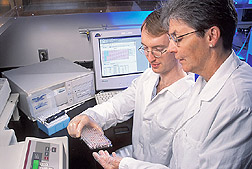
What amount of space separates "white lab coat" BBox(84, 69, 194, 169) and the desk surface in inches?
4.5

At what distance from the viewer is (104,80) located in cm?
185

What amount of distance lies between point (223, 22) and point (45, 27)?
5.13ft

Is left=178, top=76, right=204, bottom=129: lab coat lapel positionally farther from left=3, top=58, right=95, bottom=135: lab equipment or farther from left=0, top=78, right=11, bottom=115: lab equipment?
left=0, top=78, right=11, bottom=115: lab equipment

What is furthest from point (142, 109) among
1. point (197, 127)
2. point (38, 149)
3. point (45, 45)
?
point (45, 45)

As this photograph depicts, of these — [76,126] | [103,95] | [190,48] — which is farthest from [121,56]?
[190,48]

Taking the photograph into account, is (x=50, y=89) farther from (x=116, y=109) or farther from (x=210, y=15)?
(x=210, y=15)

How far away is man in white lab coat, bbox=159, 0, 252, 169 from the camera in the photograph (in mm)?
768

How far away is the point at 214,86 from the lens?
88 centimetres

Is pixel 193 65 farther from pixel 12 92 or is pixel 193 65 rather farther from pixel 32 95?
pixel 12 92

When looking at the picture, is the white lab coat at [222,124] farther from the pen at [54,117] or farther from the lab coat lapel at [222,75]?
the pen at [54,117]

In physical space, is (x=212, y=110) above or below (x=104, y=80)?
above

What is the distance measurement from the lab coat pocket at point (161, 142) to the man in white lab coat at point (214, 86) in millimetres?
244

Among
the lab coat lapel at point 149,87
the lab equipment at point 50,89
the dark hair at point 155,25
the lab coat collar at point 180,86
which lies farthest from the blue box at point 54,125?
the dark hair at point 155,25

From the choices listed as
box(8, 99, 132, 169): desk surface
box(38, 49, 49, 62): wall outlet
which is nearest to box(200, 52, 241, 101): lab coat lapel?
box(8, 99, 132, 169): desk surface
